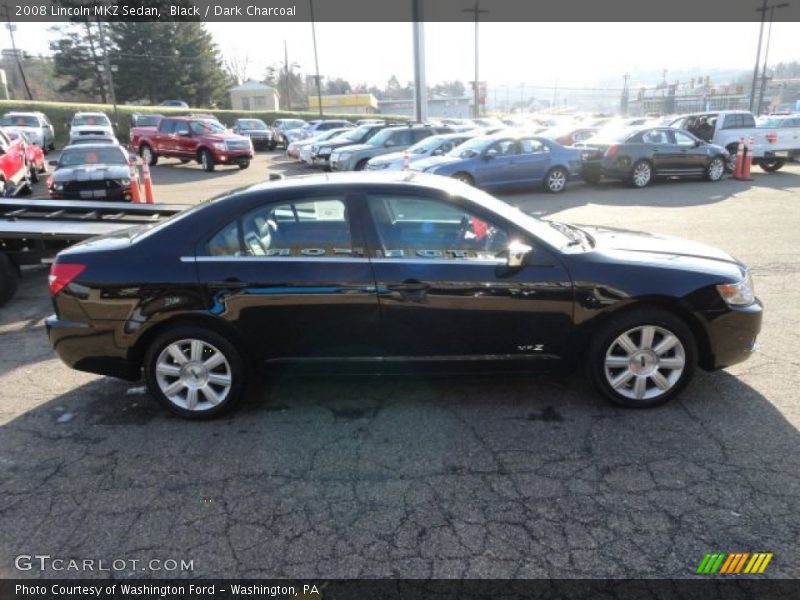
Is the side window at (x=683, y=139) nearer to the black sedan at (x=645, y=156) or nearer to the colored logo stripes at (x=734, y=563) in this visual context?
the black sedan at (x=645, y=156)

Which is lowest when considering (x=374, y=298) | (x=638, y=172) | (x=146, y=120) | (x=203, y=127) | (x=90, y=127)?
(x=638, y=172)

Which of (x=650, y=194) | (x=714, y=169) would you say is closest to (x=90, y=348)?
(x=650, y=194)

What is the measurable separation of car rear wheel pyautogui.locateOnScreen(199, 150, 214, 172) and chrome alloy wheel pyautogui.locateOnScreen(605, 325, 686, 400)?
19.7m

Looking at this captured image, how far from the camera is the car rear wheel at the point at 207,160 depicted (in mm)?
21172

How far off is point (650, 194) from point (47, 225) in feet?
43.6

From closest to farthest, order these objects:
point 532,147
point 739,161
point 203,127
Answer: point 532,147
point 739,161
point 203,127

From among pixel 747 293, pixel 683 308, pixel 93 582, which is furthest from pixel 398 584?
pixel 747 293

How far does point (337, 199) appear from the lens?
3881 millimetres

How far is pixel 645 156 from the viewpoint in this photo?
16.0m

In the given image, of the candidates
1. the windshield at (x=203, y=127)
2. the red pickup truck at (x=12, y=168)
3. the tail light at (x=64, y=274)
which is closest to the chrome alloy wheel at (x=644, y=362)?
the tail light at (x=64, y=274)

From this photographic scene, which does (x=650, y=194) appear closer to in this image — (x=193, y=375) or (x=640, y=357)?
(x=640, y=357)

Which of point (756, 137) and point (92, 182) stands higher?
point (92, 182)

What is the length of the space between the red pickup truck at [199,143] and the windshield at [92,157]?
26.9 feet

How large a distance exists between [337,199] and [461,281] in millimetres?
964
